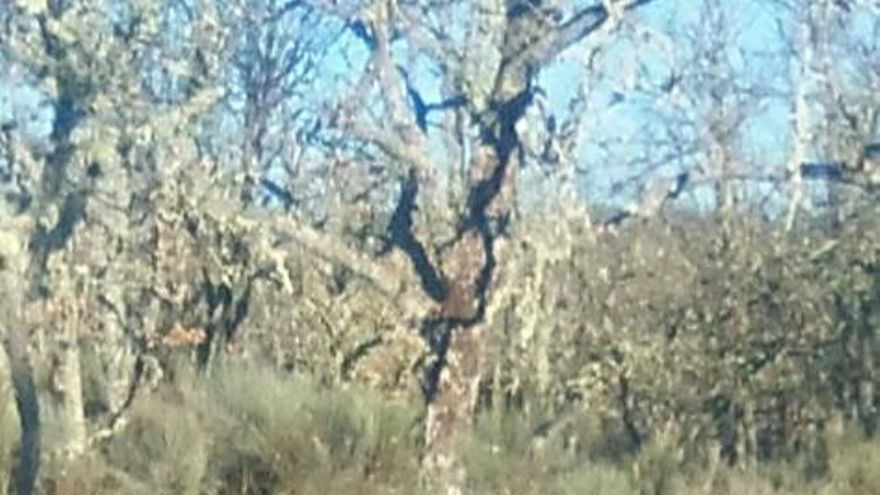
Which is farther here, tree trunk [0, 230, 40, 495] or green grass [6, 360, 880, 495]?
green grass [6, 360, 880, 495]

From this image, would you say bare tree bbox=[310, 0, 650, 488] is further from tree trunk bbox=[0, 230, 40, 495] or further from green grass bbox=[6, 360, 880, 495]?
tree trunk bbox=[0, 230, 40, 495]

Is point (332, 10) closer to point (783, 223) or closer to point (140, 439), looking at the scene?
point (140, 439)

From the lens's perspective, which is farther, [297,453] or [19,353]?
[297,453]

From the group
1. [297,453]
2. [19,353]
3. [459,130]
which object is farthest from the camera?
[297,453]

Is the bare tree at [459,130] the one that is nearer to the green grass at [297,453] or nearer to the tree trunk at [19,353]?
the green grass at [297,453]

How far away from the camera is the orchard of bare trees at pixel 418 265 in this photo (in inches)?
337

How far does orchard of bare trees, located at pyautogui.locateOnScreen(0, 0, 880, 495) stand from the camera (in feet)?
28.1

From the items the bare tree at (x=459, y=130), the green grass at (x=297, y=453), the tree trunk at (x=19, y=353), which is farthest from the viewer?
the green grass at (x=297, y=453)

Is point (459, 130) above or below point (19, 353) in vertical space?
above

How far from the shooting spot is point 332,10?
8805 millimetres

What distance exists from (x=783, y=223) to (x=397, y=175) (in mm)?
6047

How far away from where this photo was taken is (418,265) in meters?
9.52

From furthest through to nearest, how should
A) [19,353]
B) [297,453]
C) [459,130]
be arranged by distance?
[297,453], [459,130], [19,353]

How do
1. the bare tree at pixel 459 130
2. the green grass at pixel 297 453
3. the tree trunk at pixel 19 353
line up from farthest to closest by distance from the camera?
the green grass at pixel 297 453 < the bare tree at pixel 459 130 < the tree trunk at pixel 19 353
